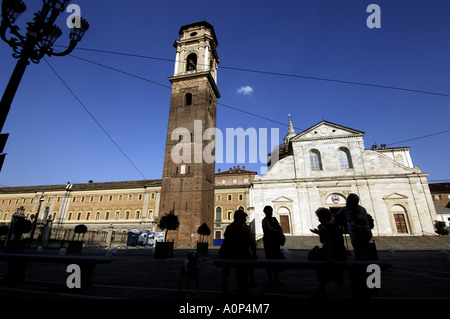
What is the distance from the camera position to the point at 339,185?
2419cm

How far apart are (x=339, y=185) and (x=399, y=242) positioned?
23.6ft

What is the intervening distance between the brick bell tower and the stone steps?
327 inches

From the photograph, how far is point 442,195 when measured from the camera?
1896 inches

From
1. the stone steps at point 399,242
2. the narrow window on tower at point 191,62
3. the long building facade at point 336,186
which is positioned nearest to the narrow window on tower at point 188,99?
the narrow window on tower at point 191,62

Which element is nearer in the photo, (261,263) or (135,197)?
(261,263)

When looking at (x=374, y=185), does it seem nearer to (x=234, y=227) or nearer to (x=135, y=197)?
(x=234, y=227)

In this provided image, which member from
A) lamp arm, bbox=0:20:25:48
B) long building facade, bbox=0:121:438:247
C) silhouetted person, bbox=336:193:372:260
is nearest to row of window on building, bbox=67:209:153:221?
long building facade, bbox=0:121:438:247

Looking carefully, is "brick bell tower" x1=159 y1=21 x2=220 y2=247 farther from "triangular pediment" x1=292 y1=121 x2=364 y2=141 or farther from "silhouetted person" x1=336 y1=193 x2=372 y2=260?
"silhouetted person" x1=336 y1=193 x2=372 y2=260

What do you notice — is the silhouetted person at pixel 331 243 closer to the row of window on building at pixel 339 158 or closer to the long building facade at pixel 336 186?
the long building facade at pixel 336 186

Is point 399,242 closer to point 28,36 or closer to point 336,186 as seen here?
point 336,186

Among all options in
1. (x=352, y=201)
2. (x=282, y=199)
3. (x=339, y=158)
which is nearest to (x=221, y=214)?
(x=282, y=199)
